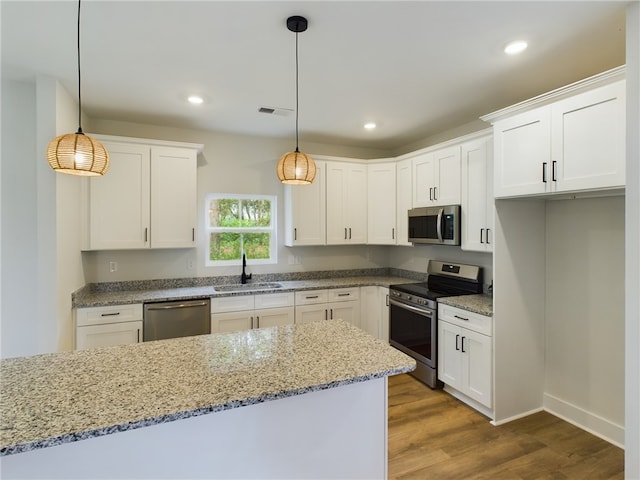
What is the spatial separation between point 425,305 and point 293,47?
8.29ft

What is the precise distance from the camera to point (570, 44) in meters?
2.08

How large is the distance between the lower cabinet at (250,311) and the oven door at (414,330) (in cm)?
117

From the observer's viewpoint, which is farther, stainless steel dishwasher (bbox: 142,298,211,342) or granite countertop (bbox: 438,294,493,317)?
stainless steel dishwasher (bbox: 142,298,211,342)

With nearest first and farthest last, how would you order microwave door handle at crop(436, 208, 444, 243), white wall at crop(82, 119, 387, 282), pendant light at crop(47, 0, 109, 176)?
1. pendant light at crop(47, 0, 109, 176)
2. microwave door handle at crop(436, 208, 444, 243)
3. white wall at crop(82, 119, 387, 282)

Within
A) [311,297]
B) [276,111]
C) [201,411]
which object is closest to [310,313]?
[311,297]

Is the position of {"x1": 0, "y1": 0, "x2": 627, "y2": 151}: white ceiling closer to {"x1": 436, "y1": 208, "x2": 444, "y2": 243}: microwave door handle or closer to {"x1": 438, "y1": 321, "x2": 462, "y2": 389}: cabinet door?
{"x1": 436, "y1": 208, "x2": 444, "y2": 243}: microwave door handle

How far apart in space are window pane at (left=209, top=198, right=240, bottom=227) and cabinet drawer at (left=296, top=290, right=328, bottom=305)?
1.21 metres

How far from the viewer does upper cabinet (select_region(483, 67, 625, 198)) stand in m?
1.96

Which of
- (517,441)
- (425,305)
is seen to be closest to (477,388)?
(517,441)

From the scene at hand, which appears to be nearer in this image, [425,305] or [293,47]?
[293,47]

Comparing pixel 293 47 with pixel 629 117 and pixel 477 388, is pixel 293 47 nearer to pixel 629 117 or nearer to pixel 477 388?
pixel 629 117

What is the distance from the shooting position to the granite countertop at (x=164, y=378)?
3.45ft

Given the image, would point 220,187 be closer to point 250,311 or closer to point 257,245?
point 257,245

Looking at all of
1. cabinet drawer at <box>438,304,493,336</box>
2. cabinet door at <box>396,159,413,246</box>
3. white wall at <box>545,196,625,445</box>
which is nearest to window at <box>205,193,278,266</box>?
cabinet door at <box>396,159,413,246</box>
